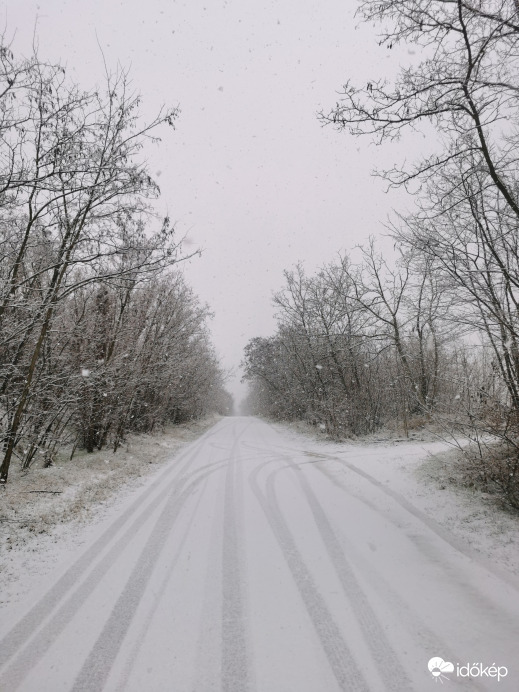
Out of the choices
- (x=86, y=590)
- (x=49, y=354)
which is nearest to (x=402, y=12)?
(x=86, y=590)

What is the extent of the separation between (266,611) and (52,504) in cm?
526

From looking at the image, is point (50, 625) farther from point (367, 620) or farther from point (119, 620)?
point (367, 620)

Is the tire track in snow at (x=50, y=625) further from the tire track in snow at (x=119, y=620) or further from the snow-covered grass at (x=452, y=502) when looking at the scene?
the snow-covered grass at (x=452, y=502)

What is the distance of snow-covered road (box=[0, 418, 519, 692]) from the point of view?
2.56 metres

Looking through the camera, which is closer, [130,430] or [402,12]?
[402,12]

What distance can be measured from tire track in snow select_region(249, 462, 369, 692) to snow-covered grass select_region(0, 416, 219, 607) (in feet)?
10.2

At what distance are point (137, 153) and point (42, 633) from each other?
6998mm

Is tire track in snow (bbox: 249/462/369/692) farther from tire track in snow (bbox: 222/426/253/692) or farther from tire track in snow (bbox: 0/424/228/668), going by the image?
tire track in snow (bbox: 0/424/228/668)

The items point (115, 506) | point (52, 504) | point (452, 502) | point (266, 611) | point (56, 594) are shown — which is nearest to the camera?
point (266, 611)

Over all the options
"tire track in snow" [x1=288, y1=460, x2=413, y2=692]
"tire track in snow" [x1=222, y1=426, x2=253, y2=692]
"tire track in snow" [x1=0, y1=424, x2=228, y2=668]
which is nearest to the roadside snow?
"tire track in snow" [x1=0, y1=424, x2=228, y2=668]

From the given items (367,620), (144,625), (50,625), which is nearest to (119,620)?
(144,625)

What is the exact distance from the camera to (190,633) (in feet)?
9.84

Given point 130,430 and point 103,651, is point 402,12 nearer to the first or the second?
point 103,651

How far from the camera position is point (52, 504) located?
6500 millimetres
